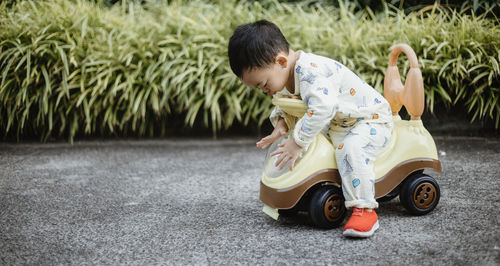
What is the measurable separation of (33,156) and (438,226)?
8.70ft

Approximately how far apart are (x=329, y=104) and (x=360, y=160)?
250 millimetres

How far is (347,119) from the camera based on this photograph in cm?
173

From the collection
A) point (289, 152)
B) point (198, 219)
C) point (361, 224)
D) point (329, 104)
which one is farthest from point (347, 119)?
point (198, 219)

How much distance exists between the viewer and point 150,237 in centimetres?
166

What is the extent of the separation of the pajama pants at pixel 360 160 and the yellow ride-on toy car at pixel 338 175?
51 millimetres

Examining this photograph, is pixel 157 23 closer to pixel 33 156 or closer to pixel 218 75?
pixel 218 75

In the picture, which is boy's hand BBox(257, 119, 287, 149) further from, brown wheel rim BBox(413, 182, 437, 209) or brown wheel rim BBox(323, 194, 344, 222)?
brown wheel rim BBox(413, 182, 437, 209)

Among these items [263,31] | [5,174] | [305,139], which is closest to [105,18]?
[5,174]

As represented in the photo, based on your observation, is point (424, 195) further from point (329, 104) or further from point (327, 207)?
point (329, 104)

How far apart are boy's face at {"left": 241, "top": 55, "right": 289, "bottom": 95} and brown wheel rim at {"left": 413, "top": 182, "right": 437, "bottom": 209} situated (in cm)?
70

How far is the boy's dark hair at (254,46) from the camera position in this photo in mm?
1628

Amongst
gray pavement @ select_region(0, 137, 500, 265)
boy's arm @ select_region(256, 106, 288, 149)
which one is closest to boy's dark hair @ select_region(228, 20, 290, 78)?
boy's arm @ select_region(256, 106, 288, 149)

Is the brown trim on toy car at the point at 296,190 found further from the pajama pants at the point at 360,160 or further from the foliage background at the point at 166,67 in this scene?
the foliage background at the point at 166,67

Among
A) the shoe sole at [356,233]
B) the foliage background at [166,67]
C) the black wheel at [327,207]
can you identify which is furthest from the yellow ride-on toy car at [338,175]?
the foliage background at [166,67]
